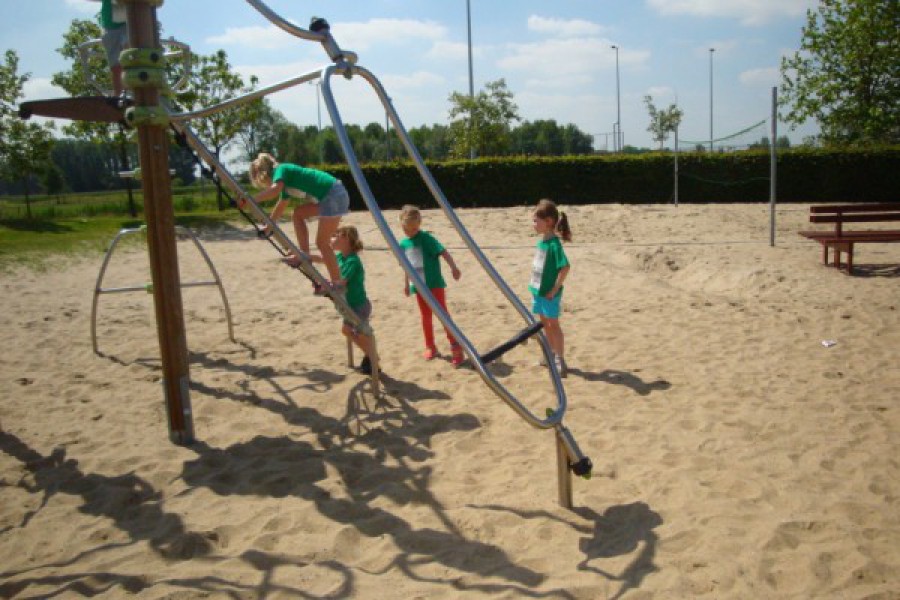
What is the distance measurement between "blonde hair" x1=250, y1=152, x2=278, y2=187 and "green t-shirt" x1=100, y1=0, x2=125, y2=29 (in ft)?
5.36

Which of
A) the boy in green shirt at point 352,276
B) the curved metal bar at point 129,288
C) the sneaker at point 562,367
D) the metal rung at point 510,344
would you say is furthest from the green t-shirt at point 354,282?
the metal rung at point 510,344

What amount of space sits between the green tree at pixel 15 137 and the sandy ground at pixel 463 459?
12591mm

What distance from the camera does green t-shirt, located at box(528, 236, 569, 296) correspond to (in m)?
5.00

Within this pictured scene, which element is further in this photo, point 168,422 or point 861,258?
point 861,258

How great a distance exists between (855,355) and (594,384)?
214cm

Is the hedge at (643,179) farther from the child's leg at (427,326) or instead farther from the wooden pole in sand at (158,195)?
the wooden pole in sand at (158,195)

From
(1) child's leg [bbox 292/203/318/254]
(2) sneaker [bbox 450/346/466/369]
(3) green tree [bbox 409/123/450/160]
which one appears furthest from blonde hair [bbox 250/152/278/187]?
(3) green tree [bbox 409/123/450/160]

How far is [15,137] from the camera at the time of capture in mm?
17812

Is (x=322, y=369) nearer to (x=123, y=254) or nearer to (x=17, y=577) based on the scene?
(x=17, y=577)

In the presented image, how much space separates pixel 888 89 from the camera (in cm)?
2438

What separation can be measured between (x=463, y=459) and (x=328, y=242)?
2.38m

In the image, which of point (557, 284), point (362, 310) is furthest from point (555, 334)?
point (362, 310)

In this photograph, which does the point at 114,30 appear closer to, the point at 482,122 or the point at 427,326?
the point at 427,326

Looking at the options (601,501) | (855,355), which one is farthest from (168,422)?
(855,355)
